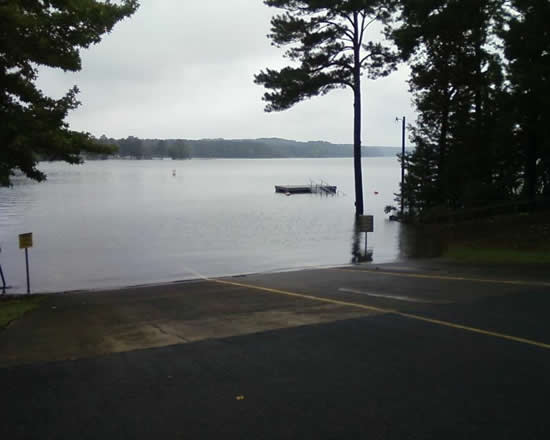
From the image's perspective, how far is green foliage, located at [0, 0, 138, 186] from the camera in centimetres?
1451

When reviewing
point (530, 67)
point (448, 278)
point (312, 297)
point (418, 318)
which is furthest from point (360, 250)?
point (418, 318)

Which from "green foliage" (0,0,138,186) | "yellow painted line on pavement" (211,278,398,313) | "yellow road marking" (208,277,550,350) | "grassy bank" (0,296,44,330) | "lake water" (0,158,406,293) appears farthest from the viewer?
"lake water" (0,158,406,293)

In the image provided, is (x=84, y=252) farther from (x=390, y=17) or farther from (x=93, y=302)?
(x=390, y=17)

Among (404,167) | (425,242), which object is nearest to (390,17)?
(404,167)

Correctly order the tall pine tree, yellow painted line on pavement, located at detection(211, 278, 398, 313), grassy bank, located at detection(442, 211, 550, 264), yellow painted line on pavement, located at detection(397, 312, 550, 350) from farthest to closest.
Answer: the tall pine tree
grassy bank, located at detection(442, 211, 550, 264)
yellow painted line on pavement, located at detection(211, 278, 398, 313)
yellow painted line on pavement, located at detection(397, 312, 550, 350)

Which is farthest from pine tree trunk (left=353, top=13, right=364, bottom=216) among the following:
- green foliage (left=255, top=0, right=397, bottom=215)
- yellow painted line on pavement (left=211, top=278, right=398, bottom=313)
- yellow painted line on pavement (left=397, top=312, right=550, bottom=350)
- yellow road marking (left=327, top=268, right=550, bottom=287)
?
yellow painted line on pavement (left=397, top=312, right=550, bottom=350)

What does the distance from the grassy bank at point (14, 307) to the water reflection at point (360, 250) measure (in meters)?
12.0

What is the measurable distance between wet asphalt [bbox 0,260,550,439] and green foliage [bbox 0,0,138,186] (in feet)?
17.8

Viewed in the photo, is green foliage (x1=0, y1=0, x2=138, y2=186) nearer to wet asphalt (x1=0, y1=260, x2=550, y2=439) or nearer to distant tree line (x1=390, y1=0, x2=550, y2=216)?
wet asphalt (x1=0, y1=260, x2=550, y2=439)

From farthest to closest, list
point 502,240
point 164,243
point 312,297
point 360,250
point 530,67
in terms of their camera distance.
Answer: point 164,243 < point 360,250 < point 530,67 < point 502,240 < point 312,297

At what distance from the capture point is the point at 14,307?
12.5 meters

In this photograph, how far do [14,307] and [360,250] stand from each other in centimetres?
1689

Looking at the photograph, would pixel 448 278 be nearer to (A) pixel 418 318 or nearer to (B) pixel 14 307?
(A) pixel 418 318

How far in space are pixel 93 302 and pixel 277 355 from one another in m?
7.59
